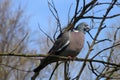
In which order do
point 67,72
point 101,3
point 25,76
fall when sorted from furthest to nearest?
point 25,76 < point 101,3 < point 67,72

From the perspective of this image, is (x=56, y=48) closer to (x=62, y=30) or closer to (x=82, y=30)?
(x=82, y=30)

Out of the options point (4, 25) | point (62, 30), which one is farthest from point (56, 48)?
point (4, 25)

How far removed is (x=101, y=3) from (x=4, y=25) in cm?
1209

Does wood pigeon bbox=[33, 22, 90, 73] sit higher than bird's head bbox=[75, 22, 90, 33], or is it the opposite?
bird's head bbox=[75, 22, 90, 33]

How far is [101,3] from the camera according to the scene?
9.75 feet

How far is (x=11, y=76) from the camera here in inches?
556

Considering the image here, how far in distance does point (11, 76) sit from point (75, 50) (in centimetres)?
1070

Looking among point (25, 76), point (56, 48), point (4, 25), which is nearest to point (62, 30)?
point (56, 48)

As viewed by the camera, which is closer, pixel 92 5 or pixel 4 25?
pixel 92 5

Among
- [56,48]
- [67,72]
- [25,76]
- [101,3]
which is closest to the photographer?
[67,72]

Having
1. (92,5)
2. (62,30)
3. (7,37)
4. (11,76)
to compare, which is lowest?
(11,76)

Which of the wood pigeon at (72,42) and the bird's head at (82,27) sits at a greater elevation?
the bird's head at (82,27)

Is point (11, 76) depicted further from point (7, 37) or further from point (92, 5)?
point (92, 5)

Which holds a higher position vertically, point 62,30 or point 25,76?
point 62,30
